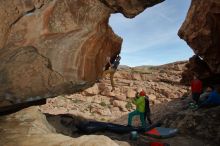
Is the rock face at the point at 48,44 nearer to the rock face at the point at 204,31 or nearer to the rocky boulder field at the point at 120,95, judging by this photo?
the rock face at the point at 204,31

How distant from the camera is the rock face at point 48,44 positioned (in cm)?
1270

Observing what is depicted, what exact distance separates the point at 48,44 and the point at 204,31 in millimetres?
13045

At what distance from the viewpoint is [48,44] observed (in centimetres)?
1341

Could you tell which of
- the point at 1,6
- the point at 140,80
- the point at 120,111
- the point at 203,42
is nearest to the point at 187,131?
the point at 203,42

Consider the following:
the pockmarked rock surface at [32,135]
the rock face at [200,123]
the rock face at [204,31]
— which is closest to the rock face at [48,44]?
the pockmarked rock surface at [32,135]

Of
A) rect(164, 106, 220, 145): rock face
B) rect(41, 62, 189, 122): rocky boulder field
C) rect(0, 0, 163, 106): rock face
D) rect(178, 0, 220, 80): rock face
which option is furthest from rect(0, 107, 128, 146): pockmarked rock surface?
rect(41, 62, 189, 122): rocky boulder field

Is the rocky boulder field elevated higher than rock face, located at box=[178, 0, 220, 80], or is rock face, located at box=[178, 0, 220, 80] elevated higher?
rock face, located at box=[178, 0, 220, 80]

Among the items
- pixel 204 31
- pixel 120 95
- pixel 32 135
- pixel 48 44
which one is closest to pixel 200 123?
pixel 204 31

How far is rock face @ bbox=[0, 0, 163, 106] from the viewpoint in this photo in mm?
12703

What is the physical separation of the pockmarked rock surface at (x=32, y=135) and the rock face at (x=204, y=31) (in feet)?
42.0

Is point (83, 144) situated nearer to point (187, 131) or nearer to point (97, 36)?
point (97, 36)

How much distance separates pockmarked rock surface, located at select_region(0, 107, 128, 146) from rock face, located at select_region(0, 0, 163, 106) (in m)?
0.94

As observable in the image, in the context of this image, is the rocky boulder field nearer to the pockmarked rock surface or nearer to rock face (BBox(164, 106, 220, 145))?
rock face (BBox(164, 106, 220, 145))

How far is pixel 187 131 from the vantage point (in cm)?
1736
